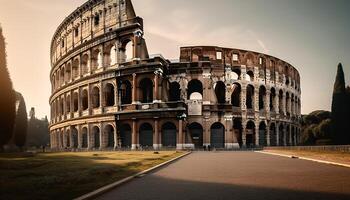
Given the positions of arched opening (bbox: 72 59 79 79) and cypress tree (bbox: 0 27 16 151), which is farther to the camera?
arched opening (bbox: 72 59 79 79)

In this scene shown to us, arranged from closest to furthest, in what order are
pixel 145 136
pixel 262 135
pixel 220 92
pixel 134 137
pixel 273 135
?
pixel 134 137
pixel 145 136
pixel 220 92
pixel 262 135
pixel 273 135

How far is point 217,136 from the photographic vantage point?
4125 cm

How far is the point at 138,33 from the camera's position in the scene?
1511 inches

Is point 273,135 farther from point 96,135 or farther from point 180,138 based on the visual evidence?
point 96,135

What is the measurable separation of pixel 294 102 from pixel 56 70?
39.4 m

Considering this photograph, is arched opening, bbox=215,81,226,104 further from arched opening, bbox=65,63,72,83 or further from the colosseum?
arched opening, bbox=65,63,72,83

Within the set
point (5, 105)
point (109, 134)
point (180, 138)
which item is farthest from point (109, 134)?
point (5, 105)

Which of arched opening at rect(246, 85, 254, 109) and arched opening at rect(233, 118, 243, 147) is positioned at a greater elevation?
arched opening at rect(246, 85, 254, 109)

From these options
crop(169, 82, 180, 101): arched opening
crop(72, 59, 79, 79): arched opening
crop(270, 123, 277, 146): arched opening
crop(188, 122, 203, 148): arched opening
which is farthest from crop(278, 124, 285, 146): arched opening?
crop(72, 59, 79, 79): arched opening

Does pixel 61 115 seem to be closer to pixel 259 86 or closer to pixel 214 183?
pixel 259 86

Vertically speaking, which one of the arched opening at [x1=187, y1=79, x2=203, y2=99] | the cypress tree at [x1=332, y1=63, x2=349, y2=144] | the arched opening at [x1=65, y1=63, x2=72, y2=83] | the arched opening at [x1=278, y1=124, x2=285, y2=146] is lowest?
the arched opening at [x1=278, y1=124, x2=285, y2=146]

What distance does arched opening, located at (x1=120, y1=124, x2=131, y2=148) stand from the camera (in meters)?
39.1

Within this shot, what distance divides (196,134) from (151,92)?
25.6ft

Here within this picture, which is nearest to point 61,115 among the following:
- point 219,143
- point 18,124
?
point 18,124
